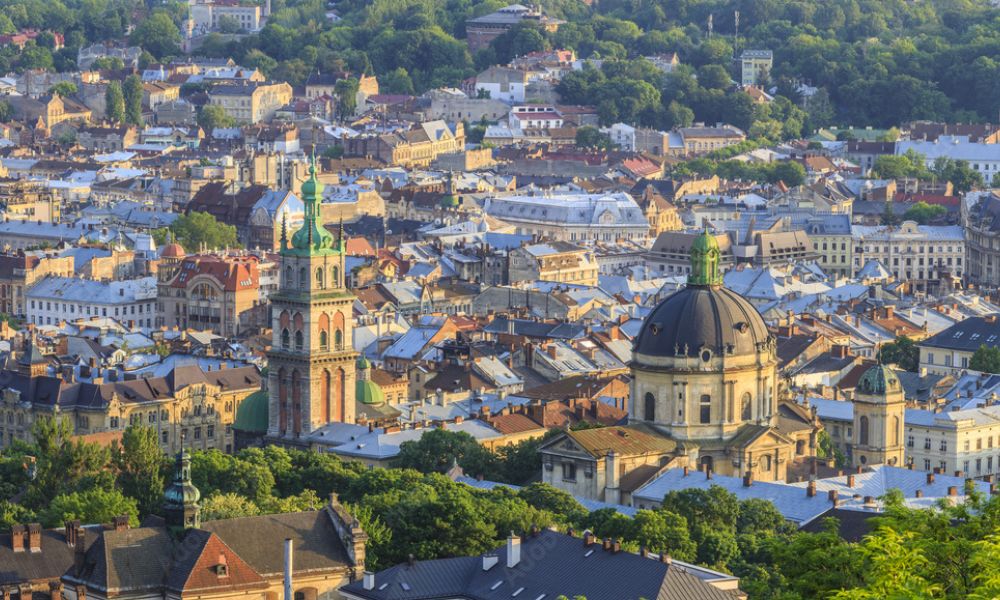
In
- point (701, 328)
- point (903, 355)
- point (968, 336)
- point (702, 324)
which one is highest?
point (702, 324)

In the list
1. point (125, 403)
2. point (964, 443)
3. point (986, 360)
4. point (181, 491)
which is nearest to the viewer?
point (181, 491)

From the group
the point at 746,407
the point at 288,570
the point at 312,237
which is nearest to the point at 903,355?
the point at 746,407

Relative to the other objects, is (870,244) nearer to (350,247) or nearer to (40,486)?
(350,247)

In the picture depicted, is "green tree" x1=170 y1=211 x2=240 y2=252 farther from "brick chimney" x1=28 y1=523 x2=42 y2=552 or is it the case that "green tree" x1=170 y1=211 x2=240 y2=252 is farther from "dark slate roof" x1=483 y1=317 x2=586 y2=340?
"brick chimney" x1=28 y1=523 x2=42 y2=552

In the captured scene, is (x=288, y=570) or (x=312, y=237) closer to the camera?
(x=288, y=570)

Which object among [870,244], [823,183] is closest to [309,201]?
[870,244]

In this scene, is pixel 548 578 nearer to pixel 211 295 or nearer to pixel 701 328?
pixel 701 328

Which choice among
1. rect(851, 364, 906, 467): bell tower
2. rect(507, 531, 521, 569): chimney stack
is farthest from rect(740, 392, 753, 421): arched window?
rect(507, 531, 521, 569): chimney stack
